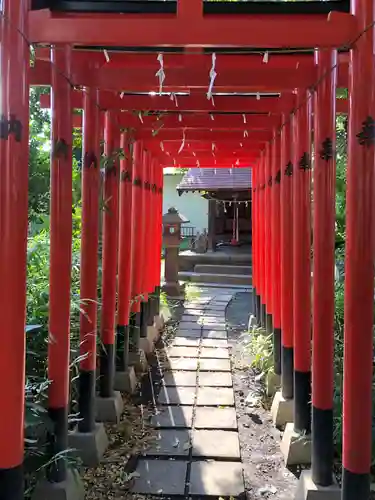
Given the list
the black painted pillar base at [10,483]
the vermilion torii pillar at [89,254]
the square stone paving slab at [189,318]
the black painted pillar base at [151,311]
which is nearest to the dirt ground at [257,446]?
the vermilion torii pillar at [89,254]

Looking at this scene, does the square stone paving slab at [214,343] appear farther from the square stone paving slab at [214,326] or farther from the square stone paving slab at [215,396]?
the square stone paving slab at [215,396]

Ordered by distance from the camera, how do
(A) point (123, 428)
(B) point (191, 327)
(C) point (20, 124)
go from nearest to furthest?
(C) point (20, 124), (A) point (123, 428), (B) point (191, 327)

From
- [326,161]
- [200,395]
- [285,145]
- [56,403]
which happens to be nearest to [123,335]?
[200,395]

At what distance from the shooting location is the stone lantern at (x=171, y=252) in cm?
1127

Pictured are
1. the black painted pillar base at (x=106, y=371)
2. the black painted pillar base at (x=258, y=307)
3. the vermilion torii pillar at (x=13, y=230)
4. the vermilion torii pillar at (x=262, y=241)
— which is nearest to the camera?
the vermilion torii pillar at (x=13, y=230)

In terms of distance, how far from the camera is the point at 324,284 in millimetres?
3018

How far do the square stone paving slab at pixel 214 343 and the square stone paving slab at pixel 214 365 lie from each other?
80 cm

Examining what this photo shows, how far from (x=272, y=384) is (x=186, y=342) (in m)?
2.58

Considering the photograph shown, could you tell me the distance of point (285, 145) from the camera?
4.56 meters

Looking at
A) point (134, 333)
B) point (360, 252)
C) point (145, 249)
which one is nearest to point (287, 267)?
point (360, 252)

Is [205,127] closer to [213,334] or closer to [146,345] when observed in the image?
[146,345]

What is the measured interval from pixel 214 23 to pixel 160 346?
5685 mm

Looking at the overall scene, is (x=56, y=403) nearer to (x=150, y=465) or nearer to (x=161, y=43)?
(x=150, y=465)

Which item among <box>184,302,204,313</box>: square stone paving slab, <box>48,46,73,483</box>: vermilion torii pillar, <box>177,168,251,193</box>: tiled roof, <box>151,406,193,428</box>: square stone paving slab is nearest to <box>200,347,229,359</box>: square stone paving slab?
<box>151,406,193,428</box>: square stone paving slab
